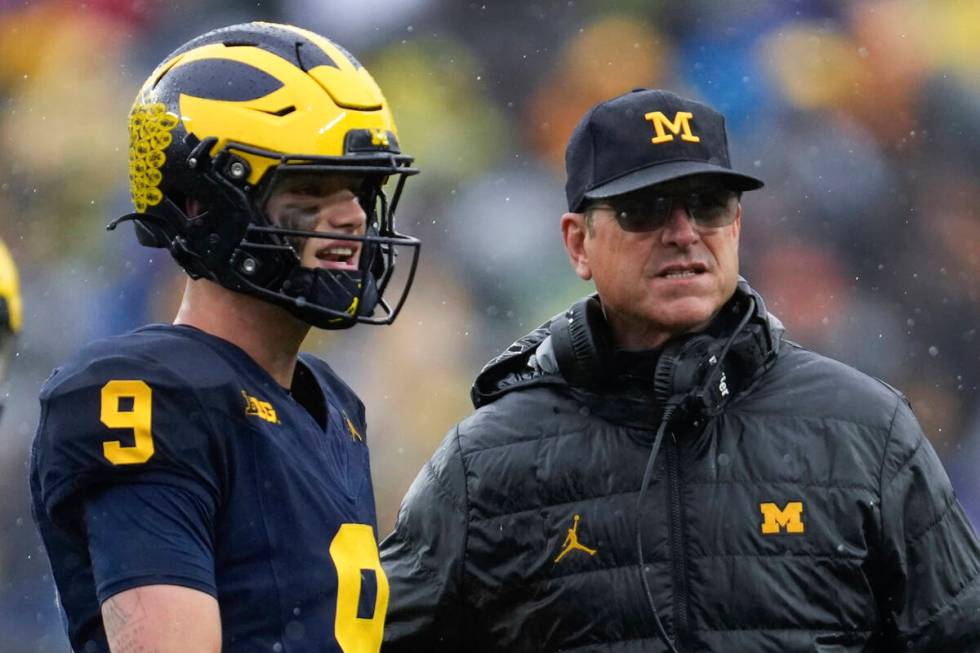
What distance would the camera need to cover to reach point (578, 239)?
282 cm

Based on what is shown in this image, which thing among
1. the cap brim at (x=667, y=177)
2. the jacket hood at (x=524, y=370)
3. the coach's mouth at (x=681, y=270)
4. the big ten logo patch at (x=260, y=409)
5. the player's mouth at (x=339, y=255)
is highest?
the cap brim at (x=667, y=177)

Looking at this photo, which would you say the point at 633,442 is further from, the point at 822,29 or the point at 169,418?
the point at 822,29

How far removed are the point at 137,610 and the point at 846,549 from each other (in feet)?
3.81

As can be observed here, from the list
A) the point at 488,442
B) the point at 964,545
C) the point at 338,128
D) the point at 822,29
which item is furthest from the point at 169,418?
the point at 822,29

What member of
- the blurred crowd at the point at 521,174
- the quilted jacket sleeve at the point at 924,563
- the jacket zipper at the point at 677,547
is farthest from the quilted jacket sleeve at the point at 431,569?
the blurred crowd at the point at 521,174

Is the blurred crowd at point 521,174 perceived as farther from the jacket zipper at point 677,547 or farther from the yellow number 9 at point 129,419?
the yellow number 9 at point 129,419

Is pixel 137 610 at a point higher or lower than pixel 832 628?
higher

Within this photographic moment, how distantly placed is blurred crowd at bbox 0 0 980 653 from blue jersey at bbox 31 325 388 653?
3.95m

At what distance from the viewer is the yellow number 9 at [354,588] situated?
2027mm

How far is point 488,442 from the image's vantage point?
2699 millimetres

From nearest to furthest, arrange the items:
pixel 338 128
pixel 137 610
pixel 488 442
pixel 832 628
→ pixel 137 610 < pixel 338 128 < pixel 832 628 < pixel 488 442

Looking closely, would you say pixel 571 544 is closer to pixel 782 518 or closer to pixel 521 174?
pixel 782 518

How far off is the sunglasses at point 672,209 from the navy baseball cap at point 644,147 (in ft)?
0.11

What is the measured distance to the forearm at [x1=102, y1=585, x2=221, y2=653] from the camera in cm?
178
